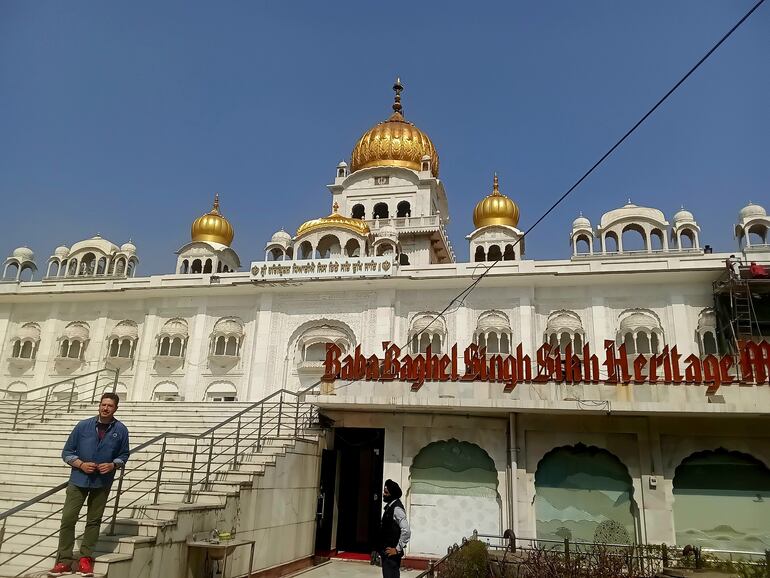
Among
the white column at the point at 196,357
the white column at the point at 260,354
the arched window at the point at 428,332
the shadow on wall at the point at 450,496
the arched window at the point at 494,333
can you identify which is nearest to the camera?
the shadow on wall at the point at 450,496

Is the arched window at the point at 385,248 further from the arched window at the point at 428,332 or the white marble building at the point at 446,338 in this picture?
the arched window at the point at 428,332

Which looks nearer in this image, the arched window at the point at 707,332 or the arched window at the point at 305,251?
the arched window at the point at 707,332

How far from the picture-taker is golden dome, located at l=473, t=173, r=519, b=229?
3266cm

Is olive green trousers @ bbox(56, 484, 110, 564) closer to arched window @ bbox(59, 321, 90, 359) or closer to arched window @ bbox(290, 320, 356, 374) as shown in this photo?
arched window @ bbox(290, 320, 356, 374)

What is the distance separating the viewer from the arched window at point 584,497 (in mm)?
13109

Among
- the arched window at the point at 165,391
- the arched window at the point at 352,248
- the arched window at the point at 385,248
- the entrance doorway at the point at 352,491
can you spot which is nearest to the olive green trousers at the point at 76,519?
the entrance doorway at the point at 352,491

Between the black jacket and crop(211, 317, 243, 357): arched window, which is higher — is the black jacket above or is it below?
below

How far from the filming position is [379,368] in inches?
591

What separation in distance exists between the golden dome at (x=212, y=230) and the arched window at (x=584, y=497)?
2703cm

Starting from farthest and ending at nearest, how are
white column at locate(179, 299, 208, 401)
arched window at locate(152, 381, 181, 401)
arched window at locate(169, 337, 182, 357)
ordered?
arched window at locate(169, 337, 182, 357) → arched window at locate(152, 381, 181, 401) → white column at locate(179, 299, 208, 401)

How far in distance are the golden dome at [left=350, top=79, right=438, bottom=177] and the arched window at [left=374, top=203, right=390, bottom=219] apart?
258 cm

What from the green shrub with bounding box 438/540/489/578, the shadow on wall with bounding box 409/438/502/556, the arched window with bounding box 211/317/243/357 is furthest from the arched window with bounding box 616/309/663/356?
the arched window with bounding box 211/317/243/357

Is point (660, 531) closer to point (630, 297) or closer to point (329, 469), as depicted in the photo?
point (329, 469)

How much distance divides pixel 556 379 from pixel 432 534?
4.58 metres
